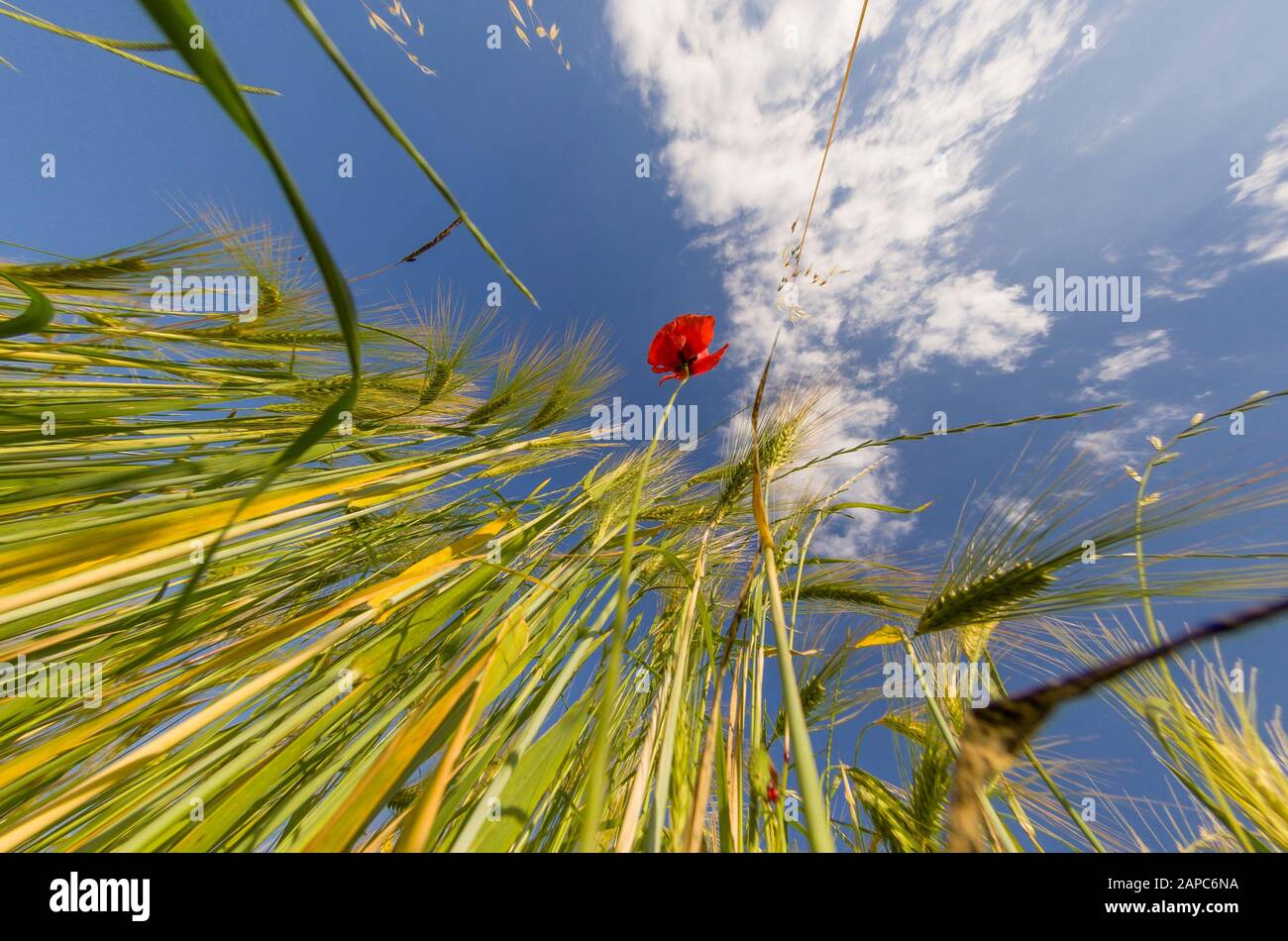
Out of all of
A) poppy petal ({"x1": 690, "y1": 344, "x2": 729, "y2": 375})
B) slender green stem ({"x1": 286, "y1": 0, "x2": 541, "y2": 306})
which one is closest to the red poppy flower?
poppy petal ({"x1": 690, "y1": 344, "x2": 729, "y2": 375})

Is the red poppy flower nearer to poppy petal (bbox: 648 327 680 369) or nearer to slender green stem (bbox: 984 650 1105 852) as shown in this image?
poppy petal (bbox: 648 327 680 369)

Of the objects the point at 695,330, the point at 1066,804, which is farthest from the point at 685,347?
the point at 1066,804

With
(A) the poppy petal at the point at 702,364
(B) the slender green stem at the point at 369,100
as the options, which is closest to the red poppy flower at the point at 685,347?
(A) the poppy petal at the point at 702,364

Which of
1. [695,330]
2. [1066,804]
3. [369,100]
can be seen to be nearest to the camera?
[369,100]

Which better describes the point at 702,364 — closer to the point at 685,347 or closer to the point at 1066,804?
the point at 685,347

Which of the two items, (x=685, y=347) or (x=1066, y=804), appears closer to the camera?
(x=1066, y=804)

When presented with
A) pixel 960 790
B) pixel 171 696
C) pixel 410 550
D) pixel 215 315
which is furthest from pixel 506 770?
pixel 215 315

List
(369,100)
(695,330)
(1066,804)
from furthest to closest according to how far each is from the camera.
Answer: (695,330), (1066,804), (369,100)

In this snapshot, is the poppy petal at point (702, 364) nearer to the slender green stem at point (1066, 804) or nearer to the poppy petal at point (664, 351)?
the poppy petal at point (664, 351)

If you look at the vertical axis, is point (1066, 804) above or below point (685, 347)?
below
